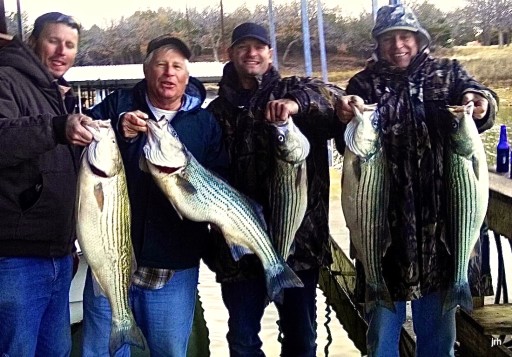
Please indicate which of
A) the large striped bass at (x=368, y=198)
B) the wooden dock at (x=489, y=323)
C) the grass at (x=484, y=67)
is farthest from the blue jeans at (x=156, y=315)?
the grass at (x=484, y=67)

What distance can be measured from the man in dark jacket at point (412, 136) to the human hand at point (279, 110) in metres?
0.40

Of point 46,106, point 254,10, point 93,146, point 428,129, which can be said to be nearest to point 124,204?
point 93,146

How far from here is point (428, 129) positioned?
279 cm

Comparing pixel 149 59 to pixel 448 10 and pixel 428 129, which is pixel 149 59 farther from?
pixel 448 10

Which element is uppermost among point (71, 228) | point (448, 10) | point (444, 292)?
point (448, 10)

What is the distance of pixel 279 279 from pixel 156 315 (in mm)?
526

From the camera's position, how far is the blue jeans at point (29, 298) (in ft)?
8.22

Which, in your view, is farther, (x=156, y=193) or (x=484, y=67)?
(x=484, y=67)

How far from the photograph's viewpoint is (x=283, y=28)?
465 inches

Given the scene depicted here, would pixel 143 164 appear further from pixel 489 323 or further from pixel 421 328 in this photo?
pixel 489 323

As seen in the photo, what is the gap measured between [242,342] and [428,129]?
4.08 ft

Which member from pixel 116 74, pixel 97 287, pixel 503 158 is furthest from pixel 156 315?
pixel 116 74

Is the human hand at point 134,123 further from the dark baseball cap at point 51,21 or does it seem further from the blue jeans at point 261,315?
the blue jeans at point 261,315

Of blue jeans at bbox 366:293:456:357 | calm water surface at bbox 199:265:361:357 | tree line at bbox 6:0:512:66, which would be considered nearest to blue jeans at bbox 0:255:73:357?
blue jeans at bbox 366:293:456:357
